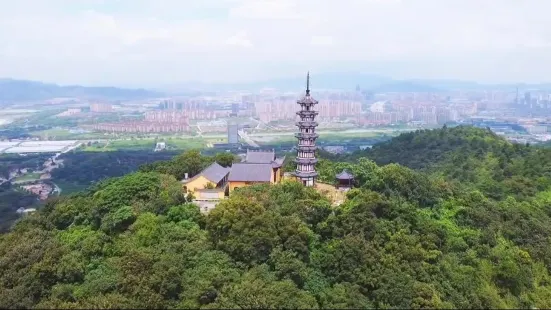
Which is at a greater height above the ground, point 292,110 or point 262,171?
point 262,171

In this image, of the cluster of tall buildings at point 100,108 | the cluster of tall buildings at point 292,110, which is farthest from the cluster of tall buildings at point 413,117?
the cluster of tall buildings at point 100,108

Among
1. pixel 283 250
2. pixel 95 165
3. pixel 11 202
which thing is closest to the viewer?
pixel 283 250

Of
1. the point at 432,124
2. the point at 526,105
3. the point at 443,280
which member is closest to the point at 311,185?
the point at 443,280

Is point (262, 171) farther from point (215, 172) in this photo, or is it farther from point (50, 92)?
point (50, 92)

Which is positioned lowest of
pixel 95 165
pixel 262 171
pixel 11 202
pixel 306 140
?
pixel 11 202

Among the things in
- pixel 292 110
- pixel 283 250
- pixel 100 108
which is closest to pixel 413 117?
pixel 292 110

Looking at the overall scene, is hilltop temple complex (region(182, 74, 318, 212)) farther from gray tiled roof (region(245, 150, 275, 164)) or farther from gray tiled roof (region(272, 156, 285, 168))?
gray tiled roof (region(245, 150, 275, 164))

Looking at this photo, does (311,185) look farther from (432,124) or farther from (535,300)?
(432,124)
